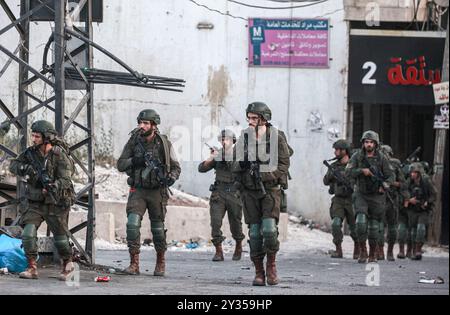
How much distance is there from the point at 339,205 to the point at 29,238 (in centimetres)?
907

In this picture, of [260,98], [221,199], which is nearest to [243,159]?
[221,199]

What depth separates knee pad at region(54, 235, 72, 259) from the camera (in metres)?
15.6

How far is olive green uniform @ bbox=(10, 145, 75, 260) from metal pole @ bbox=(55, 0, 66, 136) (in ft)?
3.41

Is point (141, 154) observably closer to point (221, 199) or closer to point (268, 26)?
point (221, 199)

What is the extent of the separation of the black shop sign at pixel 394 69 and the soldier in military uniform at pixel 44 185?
1426 cm

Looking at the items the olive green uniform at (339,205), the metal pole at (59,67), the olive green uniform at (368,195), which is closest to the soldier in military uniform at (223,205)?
the olive green uniform at (368,195)

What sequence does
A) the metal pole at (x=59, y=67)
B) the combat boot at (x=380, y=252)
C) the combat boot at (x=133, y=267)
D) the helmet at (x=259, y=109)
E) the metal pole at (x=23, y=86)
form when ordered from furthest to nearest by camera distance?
the combat boot at (x=380, y=252), the metal pole at (x=23, y=86), the combat boot at (x=133, y=267), the metal pole at (x=59, y=67), the helmet at (x=259, y=109)

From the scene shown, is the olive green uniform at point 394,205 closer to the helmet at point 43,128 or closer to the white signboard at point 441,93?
the white signboard at point 441,93

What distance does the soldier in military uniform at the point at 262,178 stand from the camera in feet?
50.8

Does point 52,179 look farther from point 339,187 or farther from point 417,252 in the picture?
point 417,252

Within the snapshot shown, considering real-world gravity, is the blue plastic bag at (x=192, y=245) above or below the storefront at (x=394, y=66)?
below

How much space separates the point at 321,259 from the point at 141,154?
703cm

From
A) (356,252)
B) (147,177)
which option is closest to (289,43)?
(356,252)

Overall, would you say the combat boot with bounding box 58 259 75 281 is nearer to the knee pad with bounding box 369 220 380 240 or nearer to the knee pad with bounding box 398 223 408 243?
the knee pad with bounding box 369 220 380 240
